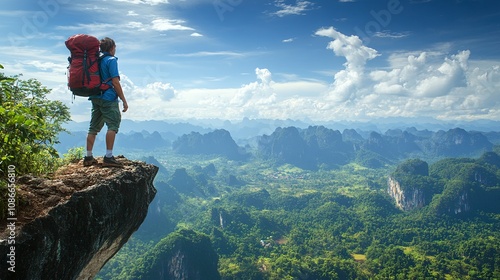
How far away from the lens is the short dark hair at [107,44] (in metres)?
5.69

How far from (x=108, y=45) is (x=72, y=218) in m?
3.43

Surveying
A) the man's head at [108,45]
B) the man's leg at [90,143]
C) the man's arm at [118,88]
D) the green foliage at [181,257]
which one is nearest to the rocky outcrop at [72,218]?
the man's leg at [90,143]

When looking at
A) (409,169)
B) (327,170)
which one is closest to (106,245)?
(409,169)

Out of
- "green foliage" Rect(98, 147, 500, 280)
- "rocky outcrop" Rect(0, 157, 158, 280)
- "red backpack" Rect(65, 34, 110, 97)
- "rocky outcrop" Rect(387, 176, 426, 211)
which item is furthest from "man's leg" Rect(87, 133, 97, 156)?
"rocky outcrop" Rect(387, 176, 426, 211)

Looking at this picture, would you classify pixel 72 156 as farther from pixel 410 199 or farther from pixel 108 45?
pixel 410 199

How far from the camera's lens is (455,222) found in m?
83.9

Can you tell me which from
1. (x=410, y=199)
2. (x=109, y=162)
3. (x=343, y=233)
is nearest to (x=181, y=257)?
(x=343, y=233)

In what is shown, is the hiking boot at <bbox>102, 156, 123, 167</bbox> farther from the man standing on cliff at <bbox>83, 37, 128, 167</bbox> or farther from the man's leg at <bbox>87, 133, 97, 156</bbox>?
the man's leg at <bbox>87, 133, 97, 156</bbox>

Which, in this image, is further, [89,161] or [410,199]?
[410,199]

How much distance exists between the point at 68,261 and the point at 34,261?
836 millimetres

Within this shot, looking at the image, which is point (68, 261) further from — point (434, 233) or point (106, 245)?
point (434, 233)

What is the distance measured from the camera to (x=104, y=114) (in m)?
5.95

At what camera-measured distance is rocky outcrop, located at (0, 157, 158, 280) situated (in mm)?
3574

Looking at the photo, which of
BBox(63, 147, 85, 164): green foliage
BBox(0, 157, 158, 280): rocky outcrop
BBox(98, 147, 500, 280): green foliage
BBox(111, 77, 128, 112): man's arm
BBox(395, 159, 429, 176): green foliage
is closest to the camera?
BBox(0, 157, 158, 280): rocky outcrop
